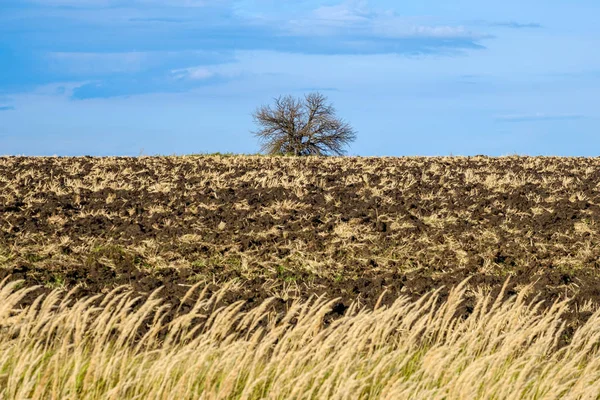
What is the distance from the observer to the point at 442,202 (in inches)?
727

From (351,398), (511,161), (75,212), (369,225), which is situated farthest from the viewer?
(511,161)

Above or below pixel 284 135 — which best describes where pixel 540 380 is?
below

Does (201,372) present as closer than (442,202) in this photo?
Yes

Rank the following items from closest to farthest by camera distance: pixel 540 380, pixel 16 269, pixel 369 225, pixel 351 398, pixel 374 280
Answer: pixel 351 398 → pixel 540 380 → pixel 374 280 → pixel 16 269 → pixel 369 225

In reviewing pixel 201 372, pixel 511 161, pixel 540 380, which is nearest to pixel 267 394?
pixel 201 372

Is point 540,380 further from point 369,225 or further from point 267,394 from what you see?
point 369,225

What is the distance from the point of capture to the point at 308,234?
49.0 ft

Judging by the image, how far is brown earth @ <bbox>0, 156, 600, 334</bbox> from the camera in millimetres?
12016

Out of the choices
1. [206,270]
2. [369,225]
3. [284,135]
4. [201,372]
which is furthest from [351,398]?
[284,135]

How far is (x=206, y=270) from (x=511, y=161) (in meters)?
21.4

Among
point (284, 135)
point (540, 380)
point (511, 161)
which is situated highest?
point (284, 135)

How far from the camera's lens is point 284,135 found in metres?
60.2

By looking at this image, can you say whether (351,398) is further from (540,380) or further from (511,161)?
(511,161)

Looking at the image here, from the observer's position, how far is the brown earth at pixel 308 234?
12.0 meters
